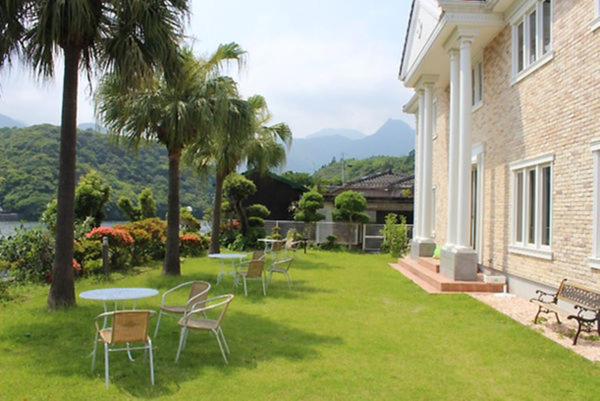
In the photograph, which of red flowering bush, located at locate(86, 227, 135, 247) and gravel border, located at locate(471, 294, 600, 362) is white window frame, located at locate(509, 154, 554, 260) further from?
red flowering bush, located at locate(86, 227, 135, 247)

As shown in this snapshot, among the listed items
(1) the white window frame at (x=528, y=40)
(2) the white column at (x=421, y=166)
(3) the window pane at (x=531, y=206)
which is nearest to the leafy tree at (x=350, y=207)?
(2) the white column at (x=421, y=166)

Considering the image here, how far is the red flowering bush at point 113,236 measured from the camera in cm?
1373

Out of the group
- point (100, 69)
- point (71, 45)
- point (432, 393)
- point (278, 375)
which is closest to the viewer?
point (432, 393)

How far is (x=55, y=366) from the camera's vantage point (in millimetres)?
5688

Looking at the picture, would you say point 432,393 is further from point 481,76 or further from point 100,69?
point 481,76

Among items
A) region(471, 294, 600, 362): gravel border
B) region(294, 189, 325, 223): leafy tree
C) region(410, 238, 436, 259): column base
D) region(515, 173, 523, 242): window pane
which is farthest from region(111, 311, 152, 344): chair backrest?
region(294, 189, 325, 223): leafy tree

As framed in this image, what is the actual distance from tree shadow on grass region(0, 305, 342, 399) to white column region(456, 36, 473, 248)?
5.45 metres

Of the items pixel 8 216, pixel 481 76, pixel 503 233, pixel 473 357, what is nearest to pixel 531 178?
pixel 503 233

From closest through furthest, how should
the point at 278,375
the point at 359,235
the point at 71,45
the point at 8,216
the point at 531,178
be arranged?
the point at 278,375 < the point at 71,45 < the point at 531,178 < the point at 8,216 < the point at 359,235

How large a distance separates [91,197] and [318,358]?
13.3m

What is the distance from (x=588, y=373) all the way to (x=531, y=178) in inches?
218

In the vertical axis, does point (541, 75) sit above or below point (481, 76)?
below

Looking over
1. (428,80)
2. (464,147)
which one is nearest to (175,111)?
(464,147)

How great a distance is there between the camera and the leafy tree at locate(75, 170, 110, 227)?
677 inches
